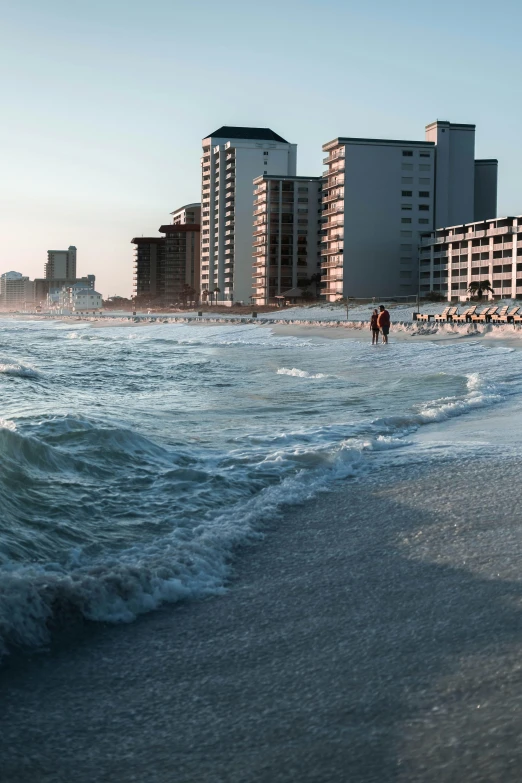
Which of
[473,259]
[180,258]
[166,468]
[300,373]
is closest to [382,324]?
[300,373]

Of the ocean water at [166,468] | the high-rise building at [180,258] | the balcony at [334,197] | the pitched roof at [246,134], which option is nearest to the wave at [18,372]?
the ocean water at [166,468]

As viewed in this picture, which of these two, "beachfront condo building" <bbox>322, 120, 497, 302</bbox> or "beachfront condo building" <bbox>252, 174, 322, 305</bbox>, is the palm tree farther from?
"beachfront condo building" <bbox>252, 174, 322, 305</bbox>

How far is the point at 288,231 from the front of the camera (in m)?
131

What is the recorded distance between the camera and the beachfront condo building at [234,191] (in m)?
146

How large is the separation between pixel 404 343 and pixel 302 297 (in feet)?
273

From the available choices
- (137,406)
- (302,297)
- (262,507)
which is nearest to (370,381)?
(137,406)

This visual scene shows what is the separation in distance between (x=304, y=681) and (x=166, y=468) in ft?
16.5

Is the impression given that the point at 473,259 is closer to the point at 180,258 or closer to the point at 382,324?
the point at 382,324

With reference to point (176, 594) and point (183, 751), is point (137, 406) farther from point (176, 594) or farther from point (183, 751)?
point (183, 751)

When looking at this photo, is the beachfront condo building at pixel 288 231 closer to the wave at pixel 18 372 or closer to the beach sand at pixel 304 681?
the wave at pixel 18 372

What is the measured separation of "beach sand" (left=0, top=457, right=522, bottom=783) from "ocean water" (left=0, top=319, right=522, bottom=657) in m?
0.34

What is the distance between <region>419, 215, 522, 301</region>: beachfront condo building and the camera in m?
83.8

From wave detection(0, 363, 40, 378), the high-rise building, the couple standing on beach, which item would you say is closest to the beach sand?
wave detection(0, 363, 40, 378)

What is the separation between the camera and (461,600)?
14.5 feet
